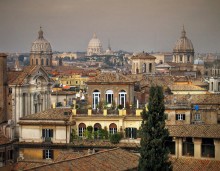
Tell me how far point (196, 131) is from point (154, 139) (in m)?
2.54

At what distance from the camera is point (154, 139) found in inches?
462

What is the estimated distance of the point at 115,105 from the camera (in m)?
16.7

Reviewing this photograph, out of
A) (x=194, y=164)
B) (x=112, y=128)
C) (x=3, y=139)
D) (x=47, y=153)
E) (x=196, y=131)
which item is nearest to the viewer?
(x=194, y=164)

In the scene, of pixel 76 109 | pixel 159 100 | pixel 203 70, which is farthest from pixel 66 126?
pixel 203 70

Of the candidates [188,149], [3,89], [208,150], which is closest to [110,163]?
[188,149]

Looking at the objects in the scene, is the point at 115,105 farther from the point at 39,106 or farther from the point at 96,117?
the point at 39,106

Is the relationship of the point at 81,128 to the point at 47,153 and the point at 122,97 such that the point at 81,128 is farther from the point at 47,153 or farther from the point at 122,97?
the point at 122,97

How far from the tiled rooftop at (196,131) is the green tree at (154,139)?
80.9 inches

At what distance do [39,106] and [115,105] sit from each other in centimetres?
488

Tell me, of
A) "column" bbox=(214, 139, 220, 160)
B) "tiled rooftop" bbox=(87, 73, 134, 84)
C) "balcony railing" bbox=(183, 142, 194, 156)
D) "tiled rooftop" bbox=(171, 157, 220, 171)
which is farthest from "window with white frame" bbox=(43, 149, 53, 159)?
"column" bbox=(214, 139, 220, 160)

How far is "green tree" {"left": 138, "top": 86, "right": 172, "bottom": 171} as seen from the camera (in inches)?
455

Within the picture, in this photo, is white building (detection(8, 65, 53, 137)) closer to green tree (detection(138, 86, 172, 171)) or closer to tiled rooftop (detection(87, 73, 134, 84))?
tiled rooftop (detection(87, 73, 134, 84))

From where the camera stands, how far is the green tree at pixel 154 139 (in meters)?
11.6

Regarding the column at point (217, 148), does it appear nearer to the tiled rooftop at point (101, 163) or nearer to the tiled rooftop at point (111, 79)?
the tiled rooftop at point (101, 163)
